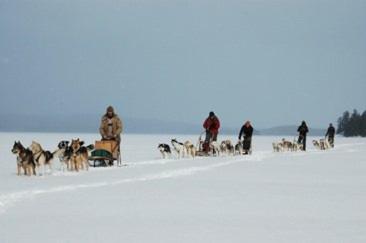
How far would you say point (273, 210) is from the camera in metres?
8.73

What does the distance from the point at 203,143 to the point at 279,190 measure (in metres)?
14.8

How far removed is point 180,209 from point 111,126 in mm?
11247

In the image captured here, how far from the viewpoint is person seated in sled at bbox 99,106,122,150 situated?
1961 centimetres

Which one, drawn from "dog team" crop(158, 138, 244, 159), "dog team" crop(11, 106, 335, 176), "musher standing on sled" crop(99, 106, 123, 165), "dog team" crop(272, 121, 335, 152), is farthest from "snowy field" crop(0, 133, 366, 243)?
"dog team" crop(272, 121, 335, 152)

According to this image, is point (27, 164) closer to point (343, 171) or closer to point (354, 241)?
point (343, 171)

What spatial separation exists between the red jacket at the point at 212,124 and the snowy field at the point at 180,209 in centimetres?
1149

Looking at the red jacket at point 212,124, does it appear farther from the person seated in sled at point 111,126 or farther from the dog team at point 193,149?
the person seated in sled at point 111,126

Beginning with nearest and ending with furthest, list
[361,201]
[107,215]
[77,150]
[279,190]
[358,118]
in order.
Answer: [107,215] → [361,201] → [279,190] → [77,150] → [358,118]

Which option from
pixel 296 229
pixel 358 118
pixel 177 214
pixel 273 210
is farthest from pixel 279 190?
pixel 358 118

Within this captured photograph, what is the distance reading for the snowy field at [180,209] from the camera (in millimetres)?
6637

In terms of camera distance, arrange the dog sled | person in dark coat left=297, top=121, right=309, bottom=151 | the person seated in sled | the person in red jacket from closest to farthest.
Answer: the dog sled < the person seated in sled < the person in red jacket < person in dark coat left=297, top=121, right=309, bottom=151

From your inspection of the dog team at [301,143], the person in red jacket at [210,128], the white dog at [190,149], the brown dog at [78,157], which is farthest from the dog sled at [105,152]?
the dog team at [301,143]

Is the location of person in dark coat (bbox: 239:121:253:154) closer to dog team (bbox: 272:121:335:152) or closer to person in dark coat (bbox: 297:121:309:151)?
dog team (bbox: 272:121:335:152)

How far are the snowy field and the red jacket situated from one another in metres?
11.5
